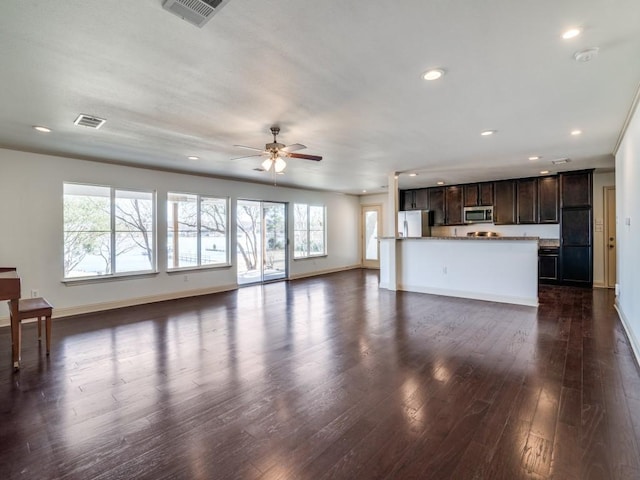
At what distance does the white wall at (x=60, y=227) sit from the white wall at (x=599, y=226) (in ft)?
25.2

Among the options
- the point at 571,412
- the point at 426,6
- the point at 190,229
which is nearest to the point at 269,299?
the point at 190,229

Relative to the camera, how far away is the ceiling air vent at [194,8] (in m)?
1.71

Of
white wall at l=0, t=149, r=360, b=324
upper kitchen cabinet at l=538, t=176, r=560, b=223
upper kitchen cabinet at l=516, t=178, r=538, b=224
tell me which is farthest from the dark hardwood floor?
upper kitchen cabinet at l=516, t=178, r=538, b=224

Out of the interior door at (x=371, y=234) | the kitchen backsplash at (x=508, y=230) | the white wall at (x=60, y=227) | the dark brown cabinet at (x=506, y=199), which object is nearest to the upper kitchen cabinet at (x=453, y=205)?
the dark brown cabinet at (x=506, y=199)

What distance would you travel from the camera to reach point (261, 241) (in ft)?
26.6

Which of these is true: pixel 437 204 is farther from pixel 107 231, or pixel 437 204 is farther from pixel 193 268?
pixel 107 231

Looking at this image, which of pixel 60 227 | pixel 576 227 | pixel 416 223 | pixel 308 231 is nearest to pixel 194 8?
pixel 60 227

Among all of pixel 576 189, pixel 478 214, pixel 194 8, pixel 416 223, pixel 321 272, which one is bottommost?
pixel 321 272

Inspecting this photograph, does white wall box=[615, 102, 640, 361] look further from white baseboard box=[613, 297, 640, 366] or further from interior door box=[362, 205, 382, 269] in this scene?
interior door box=[362, 205, 382, 269]

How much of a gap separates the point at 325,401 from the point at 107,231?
4977 mm

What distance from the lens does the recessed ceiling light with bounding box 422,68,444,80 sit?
8.17 ft

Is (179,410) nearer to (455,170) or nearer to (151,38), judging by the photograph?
(151,38)

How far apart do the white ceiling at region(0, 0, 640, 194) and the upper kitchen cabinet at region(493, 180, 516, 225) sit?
3179 millimetres

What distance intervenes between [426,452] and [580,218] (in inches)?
283
